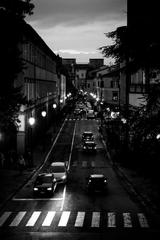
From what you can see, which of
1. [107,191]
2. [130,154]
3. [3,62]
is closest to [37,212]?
[107,191]

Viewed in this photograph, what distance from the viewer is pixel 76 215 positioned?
23906 millimetres

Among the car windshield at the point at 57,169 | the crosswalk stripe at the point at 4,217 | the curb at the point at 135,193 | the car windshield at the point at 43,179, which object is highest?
the car windshield at the point at 43,179

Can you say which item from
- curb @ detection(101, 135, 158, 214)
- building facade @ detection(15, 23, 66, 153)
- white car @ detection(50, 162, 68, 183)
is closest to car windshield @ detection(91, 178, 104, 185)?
curb @ detection(101, 135, 158, 214)

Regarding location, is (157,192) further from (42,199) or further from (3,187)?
(3,187)

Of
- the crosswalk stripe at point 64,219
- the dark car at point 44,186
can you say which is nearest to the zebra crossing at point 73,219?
the crosswalk stripe at point 64,219

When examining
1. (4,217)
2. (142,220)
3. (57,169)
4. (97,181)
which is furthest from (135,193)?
(4,217)

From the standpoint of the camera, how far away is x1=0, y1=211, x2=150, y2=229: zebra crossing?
862 inches

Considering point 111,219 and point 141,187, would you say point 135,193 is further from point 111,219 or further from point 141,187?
point 111,219

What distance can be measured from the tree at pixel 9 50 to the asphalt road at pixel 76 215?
630cm

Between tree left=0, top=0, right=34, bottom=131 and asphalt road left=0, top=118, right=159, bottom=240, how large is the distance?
6.30m

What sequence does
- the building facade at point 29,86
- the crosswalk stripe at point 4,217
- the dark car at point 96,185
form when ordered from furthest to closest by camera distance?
the building facade at point 29,86, the dark car at point 96,185, the crosswalk stripe at point 4,217

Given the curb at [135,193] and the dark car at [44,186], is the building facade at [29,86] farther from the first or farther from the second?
the curb at [135,193]

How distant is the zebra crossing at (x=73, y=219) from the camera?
71.8 ft

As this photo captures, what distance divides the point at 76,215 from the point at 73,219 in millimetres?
950
